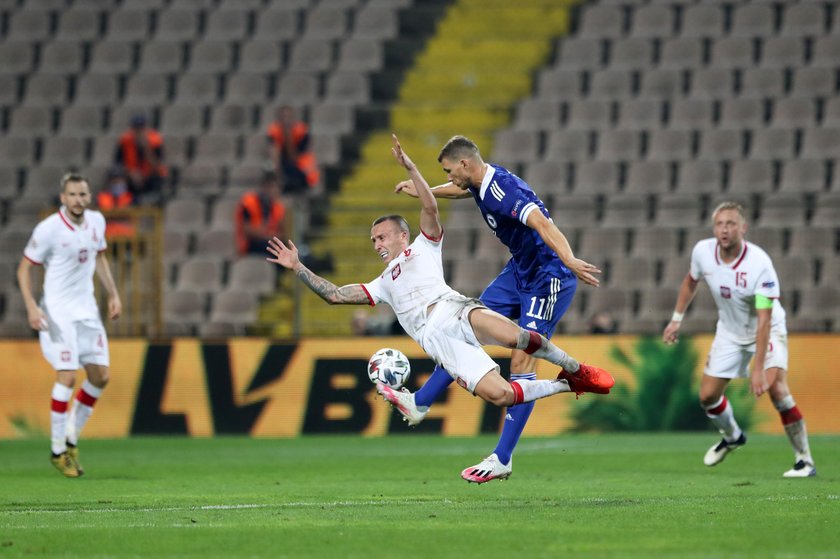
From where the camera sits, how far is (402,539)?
811cm

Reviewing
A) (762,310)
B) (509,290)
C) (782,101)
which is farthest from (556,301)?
(782,101)

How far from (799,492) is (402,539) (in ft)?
11.8

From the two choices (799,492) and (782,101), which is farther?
(782,101)

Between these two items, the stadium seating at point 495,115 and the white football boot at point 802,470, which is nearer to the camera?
the white football boot at point 802,470

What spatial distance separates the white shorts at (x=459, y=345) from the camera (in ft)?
33.6

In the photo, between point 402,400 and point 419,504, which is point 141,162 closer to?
point 402,400

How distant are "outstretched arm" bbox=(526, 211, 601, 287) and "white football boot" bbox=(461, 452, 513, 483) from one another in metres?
1.53

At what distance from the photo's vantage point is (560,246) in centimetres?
1002

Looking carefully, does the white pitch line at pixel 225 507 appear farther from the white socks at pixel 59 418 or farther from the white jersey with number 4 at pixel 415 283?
the white socks at pixel 59 418

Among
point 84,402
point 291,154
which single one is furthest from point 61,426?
point 291,154

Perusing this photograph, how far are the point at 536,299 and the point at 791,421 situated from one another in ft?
9.06

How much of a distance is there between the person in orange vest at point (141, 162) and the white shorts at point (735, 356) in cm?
1092

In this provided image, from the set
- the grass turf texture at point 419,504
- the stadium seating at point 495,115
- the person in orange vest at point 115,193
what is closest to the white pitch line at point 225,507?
the grass turf texture at point 419,504

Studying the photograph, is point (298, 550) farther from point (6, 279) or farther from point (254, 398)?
point (6, 279)
